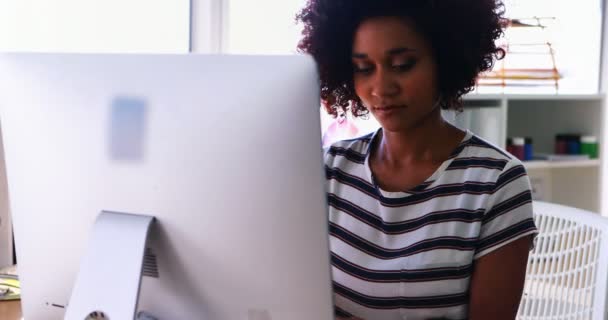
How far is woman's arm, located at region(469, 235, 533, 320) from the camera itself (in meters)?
1.14

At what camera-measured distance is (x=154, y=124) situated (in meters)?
0.84

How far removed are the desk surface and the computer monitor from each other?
434mm

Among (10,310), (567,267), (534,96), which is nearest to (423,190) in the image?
(567,267)

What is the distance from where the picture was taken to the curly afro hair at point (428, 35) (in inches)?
46.3

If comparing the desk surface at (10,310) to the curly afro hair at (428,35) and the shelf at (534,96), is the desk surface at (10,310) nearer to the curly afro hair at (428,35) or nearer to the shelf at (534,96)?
the curly afro hair at (428,35)

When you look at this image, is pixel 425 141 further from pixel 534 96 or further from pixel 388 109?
pixel 534 96

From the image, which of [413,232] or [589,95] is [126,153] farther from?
[589,95]

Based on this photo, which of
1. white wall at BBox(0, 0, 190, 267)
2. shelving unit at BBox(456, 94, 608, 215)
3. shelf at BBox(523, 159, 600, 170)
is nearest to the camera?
white wall at BBox(0, 0, 190, 267)

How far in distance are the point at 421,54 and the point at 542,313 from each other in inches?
23.2

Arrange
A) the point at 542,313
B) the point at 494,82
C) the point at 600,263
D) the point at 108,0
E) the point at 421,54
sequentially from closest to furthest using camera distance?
the point at 421,54, the point at 600,263, the point at 542,313, the point at 108,0, the point at 494,82

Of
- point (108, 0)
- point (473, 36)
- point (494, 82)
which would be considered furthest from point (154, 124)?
point (494, 82)

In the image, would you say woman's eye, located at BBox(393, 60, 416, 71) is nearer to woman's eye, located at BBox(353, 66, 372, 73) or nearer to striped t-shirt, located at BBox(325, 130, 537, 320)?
woman's eye, located at BBox(353, 66, 372, 73)

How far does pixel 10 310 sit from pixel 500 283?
0.81 m

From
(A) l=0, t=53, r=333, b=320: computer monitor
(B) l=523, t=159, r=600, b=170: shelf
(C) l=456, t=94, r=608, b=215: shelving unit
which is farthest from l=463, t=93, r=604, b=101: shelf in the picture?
(A) l=0, t=53, r=333, b=320: computer monitor
